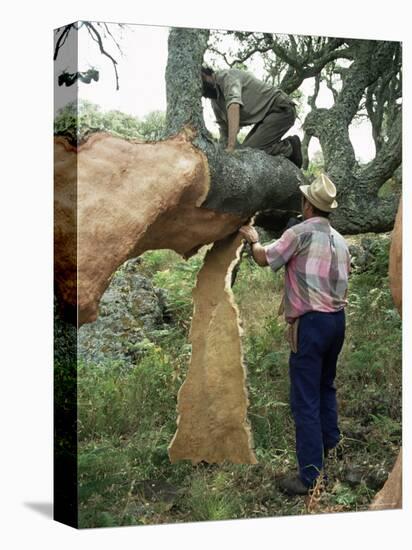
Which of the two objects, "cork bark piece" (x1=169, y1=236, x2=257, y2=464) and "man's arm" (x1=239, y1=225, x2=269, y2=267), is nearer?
"cork bark piece" (x1=169, y1=236, x2=257, y2=464)

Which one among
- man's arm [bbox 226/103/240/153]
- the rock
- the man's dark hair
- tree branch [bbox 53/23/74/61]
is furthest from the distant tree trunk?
tree branch [bbox 53/23/74/61]

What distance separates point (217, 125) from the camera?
755cm

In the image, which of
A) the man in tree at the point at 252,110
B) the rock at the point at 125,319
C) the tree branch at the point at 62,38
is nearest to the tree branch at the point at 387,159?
the man in tree at the point at 252,110

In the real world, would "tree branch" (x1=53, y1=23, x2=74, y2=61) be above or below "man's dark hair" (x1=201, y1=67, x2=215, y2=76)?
above

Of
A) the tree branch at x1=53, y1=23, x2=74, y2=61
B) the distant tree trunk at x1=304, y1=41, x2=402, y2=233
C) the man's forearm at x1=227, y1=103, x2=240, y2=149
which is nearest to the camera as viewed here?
the tree branch at x1=53, y1=23, x2=74, y2=61

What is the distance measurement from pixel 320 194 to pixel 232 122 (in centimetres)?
75

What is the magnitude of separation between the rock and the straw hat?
3.80ft

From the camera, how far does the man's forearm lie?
24.9ft

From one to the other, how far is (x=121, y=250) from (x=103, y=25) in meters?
1.30

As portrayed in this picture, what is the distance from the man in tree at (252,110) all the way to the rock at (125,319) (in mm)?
1018

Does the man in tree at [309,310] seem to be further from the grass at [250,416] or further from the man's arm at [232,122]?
the man's arm at [232,122]

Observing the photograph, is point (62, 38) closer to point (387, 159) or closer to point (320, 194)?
point (320, 194)

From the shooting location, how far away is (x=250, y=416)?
7699mm

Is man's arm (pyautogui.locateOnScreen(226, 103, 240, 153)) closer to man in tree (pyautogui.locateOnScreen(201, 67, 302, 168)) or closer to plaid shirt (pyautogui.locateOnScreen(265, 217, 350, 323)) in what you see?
man in tree (pyautogui.locateOnScreen(201, 67, 302, 168))
